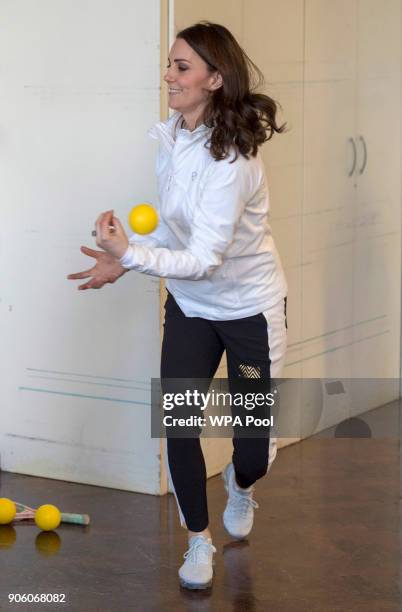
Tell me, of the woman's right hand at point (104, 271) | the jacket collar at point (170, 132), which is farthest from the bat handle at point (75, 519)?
the jacket collar at point (170, 132)

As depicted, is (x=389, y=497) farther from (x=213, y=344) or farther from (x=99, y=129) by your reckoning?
(x=99, y=129)

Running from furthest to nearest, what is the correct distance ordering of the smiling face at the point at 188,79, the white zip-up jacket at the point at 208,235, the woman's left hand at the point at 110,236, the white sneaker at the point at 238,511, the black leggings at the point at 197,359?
the white sneaker at the point at 238,511, the black leggings at the point at 197,359, the smiling face at the point at 188,79, the white zip-up jacket at the point at 208,235, the woman's left hand at the point at 110,236

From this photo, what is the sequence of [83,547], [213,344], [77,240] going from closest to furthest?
[213,344] < [83,547] < [77,240]

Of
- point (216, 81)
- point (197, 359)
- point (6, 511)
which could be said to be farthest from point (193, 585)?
point (216, 81)

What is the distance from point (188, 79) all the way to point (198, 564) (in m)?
1.33

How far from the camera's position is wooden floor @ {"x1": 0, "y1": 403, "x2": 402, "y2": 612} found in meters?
3.17

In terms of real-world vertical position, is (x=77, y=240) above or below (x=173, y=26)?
below

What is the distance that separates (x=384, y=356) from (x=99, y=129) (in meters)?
2.13

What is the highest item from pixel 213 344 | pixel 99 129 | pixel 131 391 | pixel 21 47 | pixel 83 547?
pixel 21 47

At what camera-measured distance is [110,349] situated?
162 inches

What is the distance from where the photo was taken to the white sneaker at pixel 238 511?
3.61 m

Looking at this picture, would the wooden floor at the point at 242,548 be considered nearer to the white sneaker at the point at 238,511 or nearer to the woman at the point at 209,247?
the white sneaker at the point at 238,511

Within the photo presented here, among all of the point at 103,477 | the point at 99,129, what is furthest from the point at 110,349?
the point at 99,129

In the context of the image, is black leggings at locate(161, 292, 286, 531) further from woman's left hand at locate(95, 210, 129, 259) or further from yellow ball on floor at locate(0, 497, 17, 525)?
yellow ball on floor at locate(0, 497, 17, 525)
